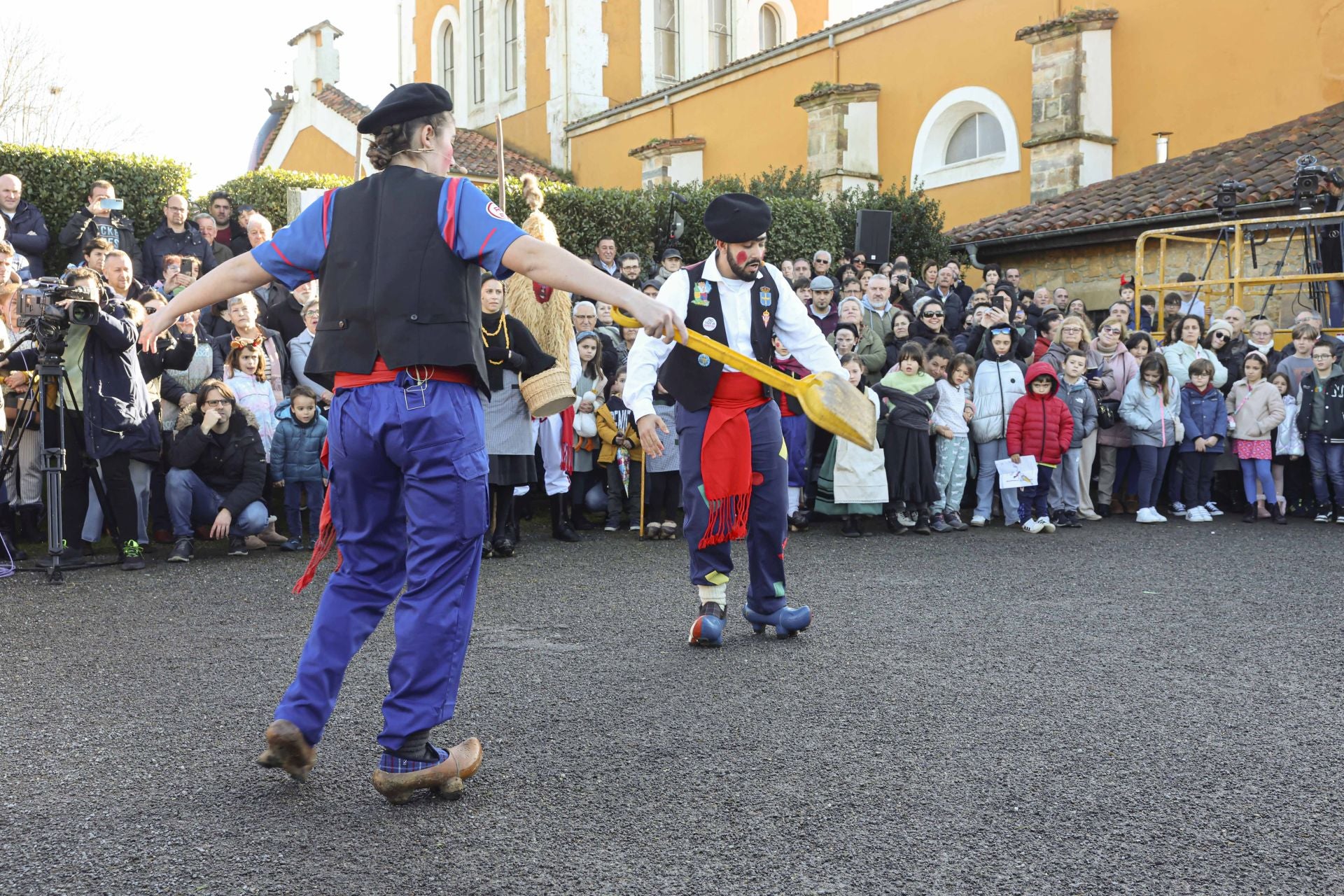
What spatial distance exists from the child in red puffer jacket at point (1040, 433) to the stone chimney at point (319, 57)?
1009 inches

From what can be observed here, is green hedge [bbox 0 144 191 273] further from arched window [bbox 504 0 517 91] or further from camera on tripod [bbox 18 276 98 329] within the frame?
arched window [bbox 504 0 517 91]

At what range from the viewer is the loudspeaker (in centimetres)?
1573

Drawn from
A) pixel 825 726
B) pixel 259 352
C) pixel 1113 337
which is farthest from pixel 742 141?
pixel 825 726

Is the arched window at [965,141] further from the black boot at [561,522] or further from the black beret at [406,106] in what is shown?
the black beret at [406,106]

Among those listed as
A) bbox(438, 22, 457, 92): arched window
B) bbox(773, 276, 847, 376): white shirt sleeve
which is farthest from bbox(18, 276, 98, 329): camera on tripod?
bbox(438, 22, 457, 92): arched window

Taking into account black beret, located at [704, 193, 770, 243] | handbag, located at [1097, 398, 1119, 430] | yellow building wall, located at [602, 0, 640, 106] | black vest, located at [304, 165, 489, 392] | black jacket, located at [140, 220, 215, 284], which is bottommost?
handbag, located at [1097, 398, 1119, 430]

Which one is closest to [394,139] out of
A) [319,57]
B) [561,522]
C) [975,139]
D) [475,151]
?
[561,522]

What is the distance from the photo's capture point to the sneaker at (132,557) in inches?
305

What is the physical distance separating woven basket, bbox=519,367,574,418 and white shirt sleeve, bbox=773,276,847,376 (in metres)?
2.13

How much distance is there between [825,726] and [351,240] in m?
2.25

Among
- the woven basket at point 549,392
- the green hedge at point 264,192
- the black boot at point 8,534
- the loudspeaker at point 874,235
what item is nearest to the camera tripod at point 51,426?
the black boot at point 8,534

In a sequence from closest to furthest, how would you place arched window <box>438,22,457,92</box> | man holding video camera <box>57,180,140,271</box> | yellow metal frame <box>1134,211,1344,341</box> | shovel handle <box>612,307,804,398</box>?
shovel handle <box>612,307,804,398</box>
man holding video camera <box>57,180,140,271</box>
yellow metal frame <box>1134,211,1344,341</box>
arched window <box>438,22,457,92</box>

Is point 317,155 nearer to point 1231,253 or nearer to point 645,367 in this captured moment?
point 1231,253

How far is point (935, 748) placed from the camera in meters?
4.00
